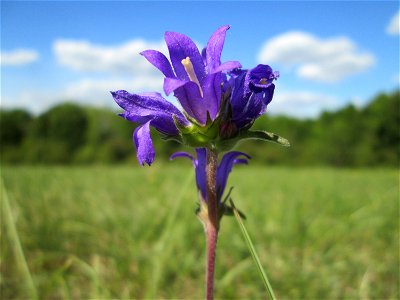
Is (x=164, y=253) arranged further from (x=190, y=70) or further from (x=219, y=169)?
(x=190, y=70)

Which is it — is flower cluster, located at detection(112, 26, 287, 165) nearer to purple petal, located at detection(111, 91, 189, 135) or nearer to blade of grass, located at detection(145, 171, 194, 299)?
purple petal, located at detection(111, 91, 189, 135)

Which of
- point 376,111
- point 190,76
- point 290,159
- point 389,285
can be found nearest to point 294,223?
point 389,285

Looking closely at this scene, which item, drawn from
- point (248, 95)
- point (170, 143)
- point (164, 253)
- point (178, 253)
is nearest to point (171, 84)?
point (248, 95)

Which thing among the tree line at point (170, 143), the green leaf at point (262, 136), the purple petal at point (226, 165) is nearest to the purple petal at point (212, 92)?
the green leaf at point (262, 136)

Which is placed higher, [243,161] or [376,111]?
[376,111]

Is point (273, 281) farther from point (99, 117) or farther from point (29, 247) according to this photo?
point (99, 117)

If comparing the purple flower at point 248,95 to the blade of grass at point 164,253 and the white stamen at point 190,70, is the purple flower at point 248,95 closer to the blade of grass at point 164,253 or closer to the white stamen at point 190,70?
the white stamen at point 190,70
